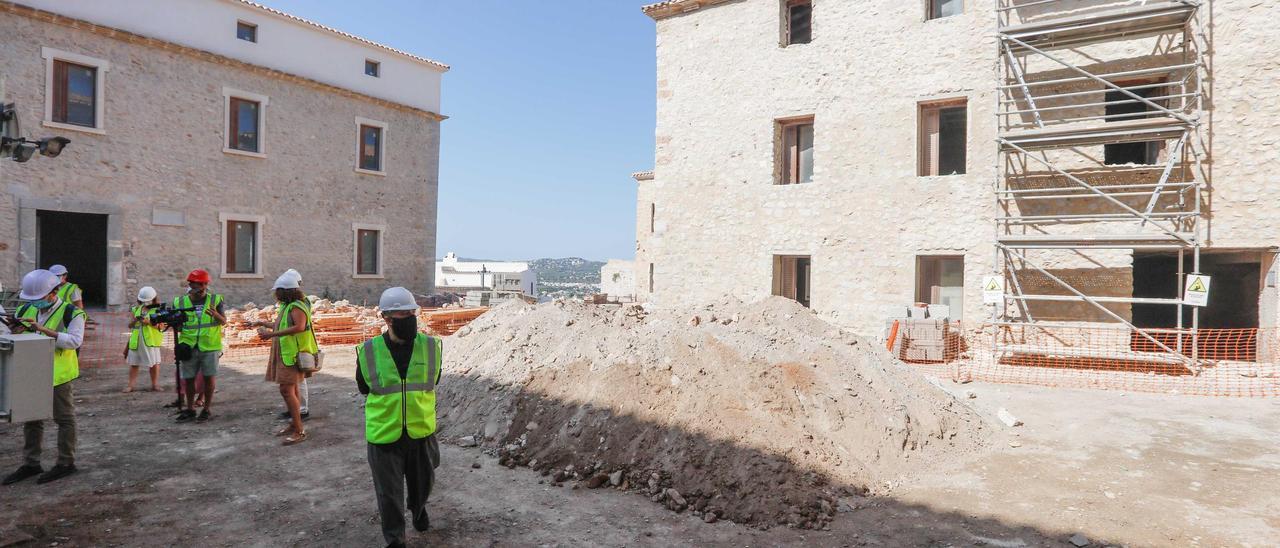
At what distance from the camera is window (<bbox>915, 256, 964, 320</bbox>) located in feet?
41.6

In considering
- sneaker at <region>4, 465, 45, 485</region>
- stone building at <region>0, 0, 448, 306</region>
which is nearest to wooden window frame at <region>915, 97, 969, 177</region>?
sneaker at <region>4, 465, 45, 485</region>

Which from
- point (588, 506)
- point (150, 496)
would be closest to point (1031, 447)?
point (588, 506)

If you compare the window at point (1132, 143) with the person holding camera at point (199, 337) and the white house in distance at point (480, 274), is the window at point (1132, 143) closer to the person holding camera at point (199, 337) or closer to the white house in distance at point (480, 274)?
the person holding camera at point (199, 337)

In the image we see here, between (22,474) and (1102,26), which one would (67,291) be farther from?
(1102,26)

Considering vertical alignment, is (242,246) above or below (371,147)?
below

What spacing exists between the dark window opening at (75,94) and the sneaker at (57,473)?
522 inches

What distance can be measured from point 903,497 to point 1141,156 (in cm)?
1068

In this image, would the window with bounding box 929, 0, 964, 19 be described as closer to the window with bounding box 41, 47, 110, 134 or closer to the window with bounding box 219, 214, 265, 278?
the window with bounding box 219, 214, 265, 278

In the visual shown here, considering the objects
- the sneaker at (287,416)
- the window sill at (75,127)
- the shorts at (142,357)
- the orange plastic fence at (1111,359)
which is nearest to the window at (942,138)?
the orange plastic fence at (1111,359)

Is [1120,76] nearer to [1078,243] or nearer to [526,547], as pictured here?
[1078,243]

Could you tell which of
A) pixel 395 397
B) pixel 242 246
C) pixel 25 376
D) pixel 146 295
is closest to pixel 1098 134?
pixel 395 397

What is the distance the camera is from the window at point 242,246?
55.5 ft

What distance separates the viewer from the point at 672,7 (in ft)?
50.0

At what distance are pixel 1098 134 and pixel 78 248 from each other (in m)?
22.9
